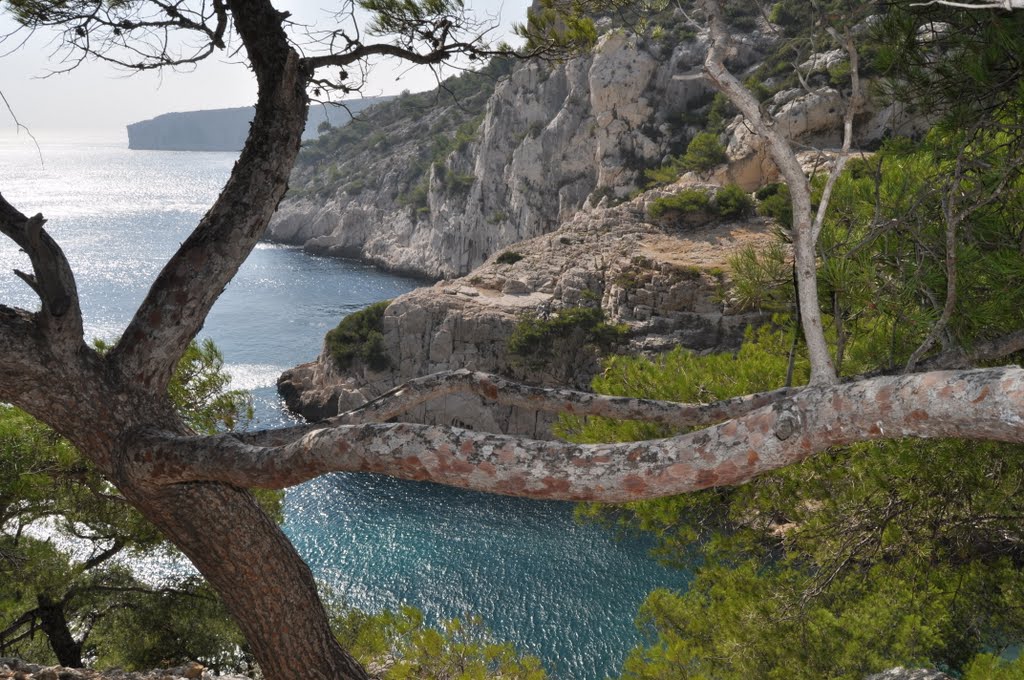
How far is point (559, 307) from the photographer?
86.9ft

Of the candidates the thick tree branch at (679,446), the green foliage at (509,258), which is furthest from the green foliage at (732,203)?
the thick tree branch at (679,446)

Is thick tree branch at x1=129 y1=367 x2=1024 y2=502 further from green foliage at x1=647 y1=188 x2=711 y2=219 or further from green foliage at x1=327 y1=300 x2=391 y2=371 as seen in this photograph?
green foliage at x1=647 y1=188 x2=711 y2=219

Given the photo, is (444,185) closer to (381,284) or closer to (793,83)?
(381,284)

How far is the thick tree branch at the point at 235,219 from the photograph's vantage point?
3.07m

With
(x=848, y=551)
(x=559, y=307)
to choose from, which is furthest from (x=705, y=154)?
(x=848, y=551)

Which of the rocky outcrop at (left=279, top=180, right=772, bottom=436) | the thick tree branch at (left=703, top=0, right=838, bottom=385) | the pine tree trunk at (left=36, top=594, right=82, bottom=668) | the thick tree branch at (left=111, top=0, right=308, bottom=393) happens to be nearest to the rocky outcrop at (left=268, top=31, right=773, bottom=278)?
the rocky outcrop at (left=279, top=180, right=772, bottom=436)

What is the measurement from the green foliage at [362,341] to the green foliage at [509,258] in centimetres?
523

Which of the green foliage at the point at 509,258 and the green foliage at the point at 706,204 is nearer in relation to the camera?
the green foliage at the point at 706,204

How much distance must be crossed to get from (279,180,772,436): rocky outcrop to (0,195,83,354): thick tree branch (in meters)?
21.1

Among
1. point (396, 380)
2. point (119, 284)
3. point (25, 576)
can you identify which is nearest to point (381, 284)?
point (119, 284)

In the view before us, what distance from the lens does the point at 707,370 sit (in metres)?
7.00

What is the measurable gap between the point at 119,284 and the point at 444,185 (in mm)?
24409

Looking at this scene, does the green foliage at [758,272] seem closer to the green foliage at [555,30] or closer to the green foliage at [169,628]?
the green foliage at [555,30]

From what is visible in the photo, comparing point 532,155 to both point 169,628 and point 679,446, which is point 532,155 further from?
point 679,446
